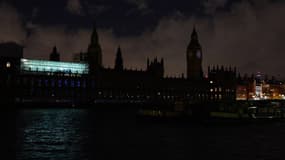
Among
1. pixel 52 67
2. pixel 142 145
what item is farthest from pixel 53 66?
pixel 142 145

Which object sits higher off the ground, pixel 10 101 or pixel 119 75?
pixel 119 75

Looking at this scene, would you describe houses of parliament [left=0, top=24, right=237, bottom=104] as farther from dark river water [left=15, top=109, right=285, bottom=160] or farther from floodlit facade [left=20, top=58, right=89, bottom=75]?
dark river water [left=15, top=109, right=285, bottom=160]

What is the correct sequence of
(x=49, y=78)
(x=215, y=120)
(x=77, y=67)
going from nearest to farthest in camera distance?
(x=215, y=120), (x=49, y=78), (x=77, y=67)

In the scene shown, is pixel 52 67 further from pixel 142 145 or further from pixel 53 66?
pixel 142 145

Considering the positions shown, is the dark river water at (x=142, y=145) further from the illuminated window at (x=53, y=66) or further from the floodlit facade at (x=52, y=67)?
the illuminated window at (x=53, y=66)

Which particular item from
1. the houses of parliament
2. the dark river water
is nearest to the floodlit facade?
the houses of parliament

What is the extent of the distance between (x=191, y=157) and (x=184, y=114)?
126ft

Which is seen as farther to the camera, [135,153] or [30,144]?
[30,144]

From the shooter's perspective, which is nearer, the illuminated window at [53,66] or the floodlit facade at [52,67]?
the floodlit facade at [52,67]

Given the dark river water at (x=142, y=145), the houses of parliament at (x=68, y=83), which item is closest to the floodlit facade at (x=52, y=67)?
the houses of parliament at (x=68, y=83)

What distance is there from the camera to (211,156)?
33812 mm

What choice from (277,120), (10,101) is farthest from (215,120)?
(10,101)

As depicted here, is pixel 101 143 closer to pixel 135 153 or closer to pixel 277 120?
pixel 135 153

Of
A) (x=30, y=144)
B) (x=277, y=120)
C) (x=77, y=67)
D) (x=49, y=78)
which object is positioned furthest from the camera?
(x=77, y=67)
